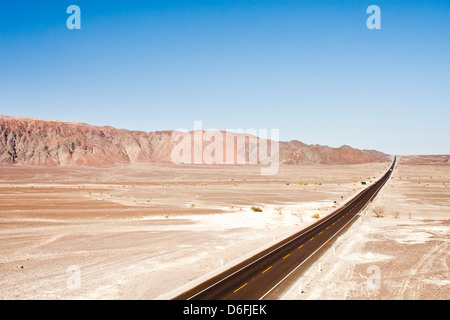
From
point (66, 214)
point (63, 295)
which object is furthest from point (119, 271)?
point (66, 214)

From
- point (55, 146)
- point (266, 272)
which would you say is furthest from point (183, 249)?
point (55, 146)

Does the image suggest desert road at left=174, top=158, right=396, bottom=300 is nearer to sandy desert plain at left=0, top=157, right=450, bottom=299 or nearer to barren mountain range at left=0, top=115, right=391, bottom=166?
sandy desert plain at left=0, top=157, right=450, bottom=299

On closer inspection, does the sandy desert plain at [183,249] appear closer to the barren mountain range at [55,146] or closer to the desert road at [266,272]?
the desert road at [266,272]

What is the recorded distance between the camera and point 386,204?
46.8 meters

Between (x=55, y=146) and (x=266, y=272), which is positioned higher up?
(x=55, y=146)

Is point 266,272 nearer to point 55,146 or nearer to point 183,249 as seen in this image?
point 183,249

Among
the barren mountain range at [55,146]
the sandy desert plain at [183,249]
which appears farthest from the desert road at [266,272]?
the barren mountain range at [55,146]

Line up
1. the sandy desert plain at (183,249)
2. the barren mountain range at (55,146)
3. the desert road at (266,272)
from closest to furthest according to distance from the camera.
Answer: the desert road at (266,272)
the sandy desert plain at (183,249)
the barren mountain range at (55,146)

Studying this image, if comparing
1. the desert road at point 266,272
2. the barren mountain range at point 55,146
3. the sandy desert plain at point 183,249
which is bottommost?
the sandy desert plain at point 183,249

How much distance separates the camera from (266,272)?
17641 millimetres

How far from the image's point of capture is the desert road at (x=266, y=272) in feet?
48.7

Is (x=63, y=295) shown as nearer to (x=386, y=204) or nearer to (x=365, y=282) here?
(x=365, y=282)

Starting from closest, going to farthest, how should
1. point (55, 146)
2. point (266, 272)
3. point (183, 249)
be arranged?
1. point (266, 272)
2. point (183, 249)
3. point (55, 146)
